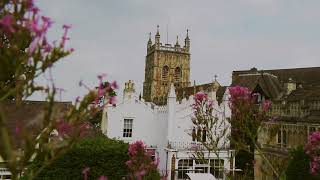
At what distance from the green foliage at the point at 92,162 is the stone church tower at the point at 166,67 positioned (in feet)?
243

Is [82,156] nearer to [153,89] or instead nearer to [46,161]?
[46,161]

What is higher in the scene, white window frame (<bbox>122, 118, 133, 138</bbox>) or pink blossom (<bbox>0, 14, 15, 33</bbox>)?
pink blossom (<bbox>0, 14, 15, 33</bbox>)

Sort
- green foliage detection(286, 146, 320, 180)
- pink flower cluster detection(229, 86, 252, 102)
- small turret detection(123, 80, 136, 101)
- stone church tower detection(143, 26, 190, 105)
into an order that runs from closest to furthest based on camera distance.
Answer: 1. pink flower cluster detection(229, 86, 252, 102)
2. green foliage detection(286, 146, 320, 180)
3. small turret detection(123, 80, 136, 101)
4. stone church tower detection(143, 26, 190, 105)

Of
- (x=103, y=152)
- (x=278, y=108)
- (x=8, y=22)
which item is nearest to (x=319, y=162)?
(x=8, y=22)

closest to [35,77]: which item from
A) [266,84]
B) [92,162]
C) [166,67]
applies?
[92,162]

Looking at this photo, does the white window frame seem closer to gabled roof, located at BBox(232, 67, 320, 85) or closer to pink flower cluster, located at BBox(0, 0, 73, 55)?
A: gabled roof, located at BBox(232, 67, 320, 85)

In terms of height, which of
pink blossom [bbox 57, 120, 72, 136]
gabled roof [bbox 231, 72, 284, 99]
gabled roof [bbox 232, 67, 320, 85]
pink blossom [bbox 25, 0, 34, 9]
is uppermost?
gabled roof [bbox 232, 67, 320, 85]

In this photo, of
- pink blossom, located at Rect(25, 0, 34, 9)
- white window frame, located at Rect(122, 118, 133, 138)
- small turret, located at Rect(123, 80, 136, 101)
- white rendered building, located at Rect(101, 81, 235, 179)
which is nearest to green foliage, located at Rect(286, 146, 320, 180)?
white rendered building, located at Rect(101, 81, 235, 179)

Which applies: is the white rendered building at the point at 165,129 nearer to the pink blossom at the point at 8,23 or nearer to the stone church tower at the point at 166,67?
the pink blossom at the point at 8,23

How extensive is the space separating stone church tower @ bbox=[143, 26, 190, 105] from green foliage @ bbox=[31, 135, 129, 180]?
7407 centimetres

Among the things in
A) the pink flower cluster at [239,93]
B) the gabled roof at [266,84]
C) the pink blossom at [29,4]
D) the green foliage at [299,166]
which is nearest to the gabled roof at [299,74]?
the gabled roof at [266,84]

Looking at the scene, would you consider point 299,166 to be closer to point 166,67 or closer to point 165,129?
point 165,129

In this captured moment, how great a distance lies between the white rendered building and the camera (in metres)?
32.5

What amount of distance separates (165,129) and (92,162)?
34.1 ft
